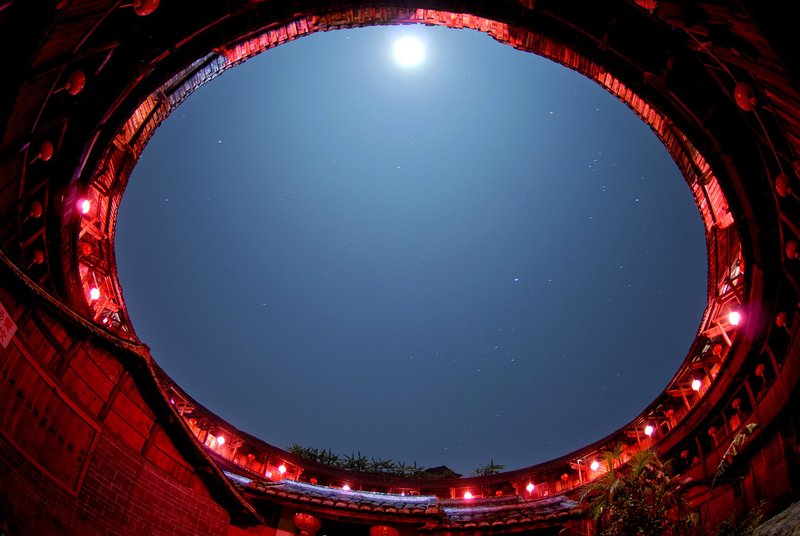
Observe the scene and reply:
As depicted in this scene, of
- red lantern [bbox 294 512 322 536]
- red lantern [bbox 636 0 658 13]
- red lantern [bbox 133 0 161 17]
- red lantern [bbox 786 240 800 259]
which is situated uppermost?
red lantern [bbox 636 0 658 13]

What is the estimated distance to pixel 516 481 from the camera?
29.4 metres

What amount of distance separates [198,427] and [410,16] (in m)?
25.1

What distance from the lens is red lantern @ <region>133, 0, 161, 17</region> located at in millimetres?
8938

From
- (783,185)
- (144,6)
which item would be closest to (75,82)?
(144,6)

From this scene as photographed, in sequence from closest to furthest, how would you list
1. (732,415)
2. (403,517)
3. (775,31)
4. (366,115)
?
(775,31)
(732,415)
(403,517)
(366,115)

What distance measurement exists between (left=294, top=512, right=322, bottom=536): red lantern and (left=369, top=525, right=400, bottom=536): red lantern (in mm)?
1979

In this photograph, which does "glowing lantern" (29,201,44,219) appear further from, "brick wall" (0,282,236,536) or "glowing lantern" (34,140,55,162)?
"brick wall" (0,282,236,536)

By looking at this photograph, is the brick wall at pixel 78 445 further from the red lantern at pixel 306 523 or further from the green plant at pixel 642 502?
the green plant at pixel 642 502

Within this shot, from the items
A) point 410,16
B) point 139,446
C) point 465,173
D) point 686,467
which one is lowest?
point 139,446

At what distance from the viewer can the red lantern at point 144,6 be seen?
8938mm

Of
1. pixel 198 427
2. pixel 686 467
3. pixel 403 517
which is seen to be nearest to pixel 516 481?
pixel 686 467

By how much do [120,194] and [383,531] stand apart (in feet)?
47.7

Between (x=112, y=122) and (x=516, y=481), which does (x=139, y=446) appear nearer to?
(x=112, y=122)

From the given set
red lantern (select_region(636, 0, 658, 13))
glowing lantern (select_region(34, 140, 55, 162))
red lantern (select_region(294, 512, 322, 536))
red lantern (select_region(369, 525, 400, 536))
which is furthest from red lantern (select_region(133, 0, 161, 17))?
red lantern (select_region(369, 525, 400, 536))
